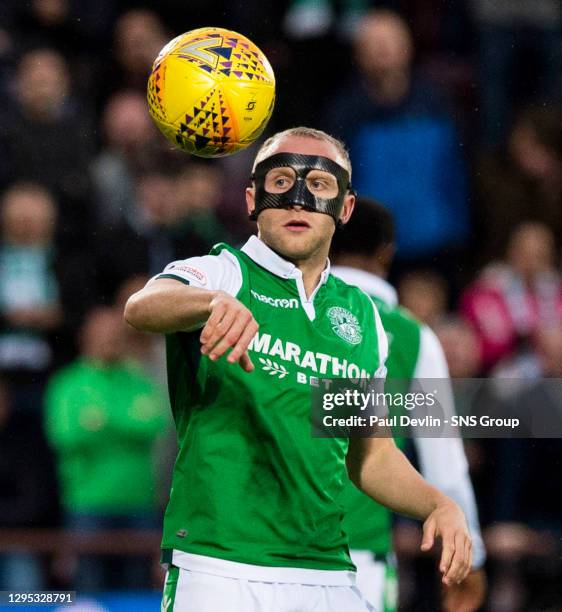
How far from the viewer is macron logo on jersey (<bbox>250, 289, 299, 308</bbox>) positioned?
412cm

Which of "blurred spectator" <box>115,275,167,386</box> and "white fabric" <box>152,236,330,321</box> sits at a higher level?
"blurred spectator" <box>115,275,167,386</box>

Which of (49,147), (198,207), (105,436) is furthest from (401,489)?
(49,147)

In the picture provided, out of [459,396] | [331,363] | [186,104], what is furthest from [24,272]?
[331,363]

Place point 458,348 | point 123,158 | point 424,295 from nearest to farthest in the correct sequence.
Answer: point 458,348 < point 424,295 < point 123,158

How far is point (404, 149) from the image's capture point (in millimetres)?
9328

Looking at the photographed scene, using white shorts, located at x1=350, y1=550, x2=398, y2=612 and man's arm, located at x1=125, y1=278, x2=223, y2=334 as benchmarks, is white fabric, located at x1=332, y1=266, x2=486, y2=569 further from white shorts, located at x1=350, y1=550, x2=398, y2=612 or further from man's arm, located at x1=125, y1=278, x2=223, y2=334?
man's arm, located at x1=125, y1=278, x2=223, y2=334

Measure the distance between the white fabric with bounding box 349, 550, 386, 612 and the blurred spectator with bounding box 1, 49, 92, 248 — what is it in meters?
3.93

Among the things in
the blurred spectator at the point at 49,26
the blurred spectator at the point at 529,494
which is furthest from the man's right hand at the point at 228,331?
the blurred spectator at the point at 49,26

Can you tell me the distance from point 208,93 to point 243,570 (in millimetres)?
1623

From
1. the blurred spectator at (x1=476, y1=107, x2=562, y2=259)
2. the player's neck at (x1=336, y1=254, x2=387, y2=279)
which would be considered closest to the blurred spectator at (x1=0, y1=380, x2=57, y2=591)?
the player's neck at (x1=336, y1=254, x2=387, y2=279)

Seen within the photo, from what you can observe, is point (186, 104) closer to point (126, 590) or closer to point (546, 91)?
point (126, 590)

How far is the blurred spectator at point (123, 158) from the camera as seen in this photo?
9.32 meters

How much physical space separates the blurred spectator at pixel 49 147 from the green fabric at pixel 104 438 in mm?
1208

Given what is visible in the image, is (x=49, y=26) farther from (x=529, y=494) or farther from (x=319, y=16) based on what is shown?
(x=529, y=494)
